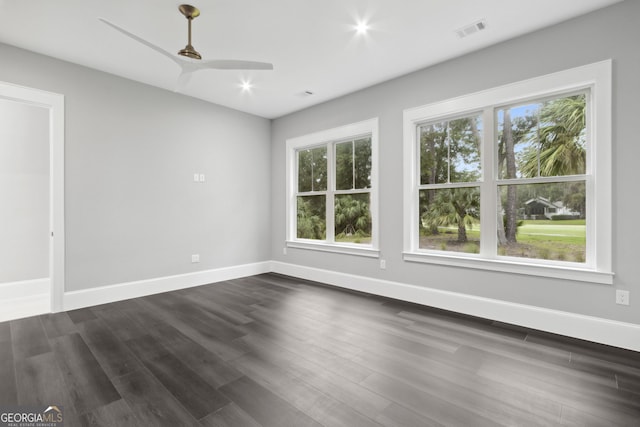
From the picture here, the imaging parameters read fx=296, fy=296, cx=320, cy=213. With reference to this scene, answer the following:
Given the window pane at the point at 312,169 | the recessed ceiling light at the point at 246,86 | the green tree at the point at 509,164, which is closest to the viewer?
the green tree at the point at 509,164

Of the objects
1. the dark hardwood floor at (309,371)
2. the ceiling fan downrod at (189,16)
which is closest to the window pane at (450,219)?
the dark hardwood floor at (309,371)

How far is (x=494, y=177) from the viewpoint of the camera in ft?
10.7

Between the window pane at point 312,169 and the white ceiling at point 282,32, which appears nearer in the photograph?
the white ceiling at point 282,32

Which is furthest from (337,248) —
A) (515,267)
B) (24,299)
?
(24,299)

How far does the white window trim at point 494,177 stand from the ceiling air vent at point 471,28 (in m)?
0.63

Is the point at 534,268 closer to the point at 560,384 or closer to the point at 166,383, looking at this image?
the point at 560,384

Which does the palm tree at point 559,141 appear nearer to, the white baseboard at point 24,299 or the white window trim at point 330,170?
the white window trim at point 330,170

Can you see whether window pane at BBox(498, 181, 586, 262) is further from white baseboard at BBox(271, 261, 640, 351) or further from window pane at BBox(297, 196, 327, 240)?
window pane at BBox(297, 196, 327, 240)

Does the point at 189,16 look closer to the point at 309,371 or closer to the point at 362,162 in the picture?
the point at 362,162

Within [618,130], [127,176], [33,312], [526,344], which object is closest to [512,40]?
[618,130]

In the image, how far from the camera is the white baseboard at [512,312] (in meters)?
2.52

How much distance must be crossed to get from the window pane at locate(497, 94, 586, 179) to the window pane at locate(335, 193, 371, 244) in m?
1.85

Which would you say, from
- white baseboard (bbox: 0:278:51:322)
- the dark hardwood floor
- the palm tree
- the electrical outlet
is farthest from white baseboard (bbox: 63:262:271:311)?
the electrical outlet

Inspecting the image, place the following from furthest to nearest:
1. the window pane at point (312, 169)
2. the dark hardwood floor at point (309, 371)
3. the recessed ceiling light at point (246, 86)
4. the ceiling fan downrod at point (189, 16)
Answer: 1. the window pane at point (312, 169)
2. the recessed ceiling light at point (246, 86)
3. the ceiling fan downrod at point (189, 16)
4. the dark hardwood floor at point (309, 371)
